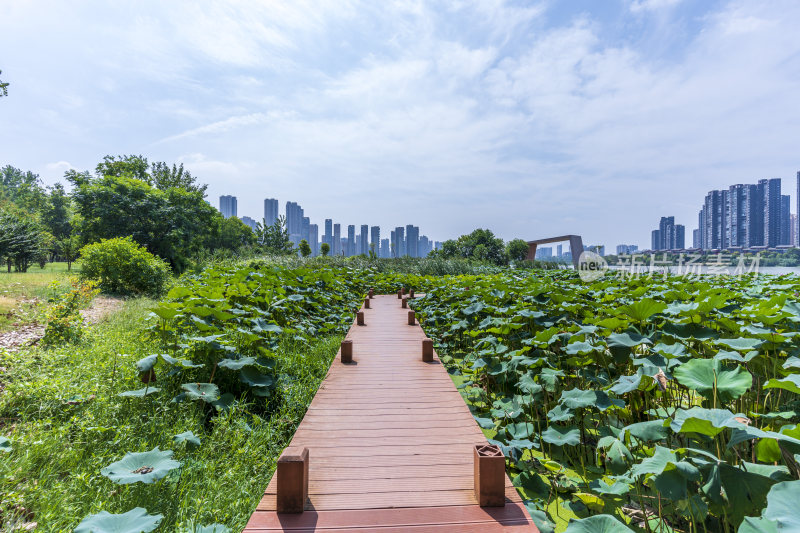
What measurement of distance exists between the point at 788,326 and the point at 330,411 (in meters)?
3.84

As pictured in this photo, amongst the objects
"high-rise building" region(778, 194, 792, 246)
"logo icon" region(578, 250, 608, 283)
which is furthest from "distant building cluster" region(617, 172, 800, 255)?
"logo icon" region(578, 250, 608, 283)

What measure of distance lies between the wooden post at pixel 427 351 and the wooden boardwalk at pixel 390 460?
0.82ft

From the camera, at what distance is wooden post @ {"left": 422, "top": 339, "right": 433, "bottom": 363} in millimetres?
4125

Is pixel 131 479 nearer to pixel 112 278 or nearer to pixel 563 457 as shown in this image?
pixel 563 457

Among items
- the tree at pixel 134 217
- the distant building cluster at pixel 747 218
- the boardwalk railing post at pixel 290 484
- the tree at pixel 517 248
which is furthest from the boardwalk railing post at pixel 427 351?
the tree at pixel 517 248

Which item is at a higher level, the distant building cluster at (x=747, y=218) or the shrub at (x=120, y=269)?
the distant building cluster at (x=747, y=218)

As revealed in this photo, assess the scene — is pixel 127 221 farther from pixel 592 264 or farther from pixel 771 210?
pixel 771 210

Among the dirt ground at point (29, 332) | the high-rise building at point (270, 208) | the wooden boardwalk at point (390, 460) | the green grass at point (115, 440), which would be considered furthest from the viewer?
the high-rise building at point (270, 208)

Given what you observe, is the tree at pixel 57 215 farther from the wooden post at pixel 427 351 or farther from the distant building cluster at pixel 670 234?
the distant building cluster at pixel 670 234

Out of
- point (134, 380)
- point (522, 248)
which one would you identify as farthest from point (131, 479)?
point (522, 248)

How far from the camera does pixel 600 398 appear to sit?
7.38ft

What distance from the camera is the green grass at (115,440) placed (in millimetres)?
1889

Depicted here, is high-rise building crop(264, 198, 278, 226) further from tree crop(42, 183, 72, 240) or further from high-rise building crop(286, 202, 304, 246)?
tree crop(42, 183, 72, 240)

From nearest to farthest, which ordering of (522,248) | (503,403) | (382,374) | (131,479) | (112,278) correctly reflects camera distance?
(131,479)
(503,403)
(382,374)
(112,278)
(522,248)
